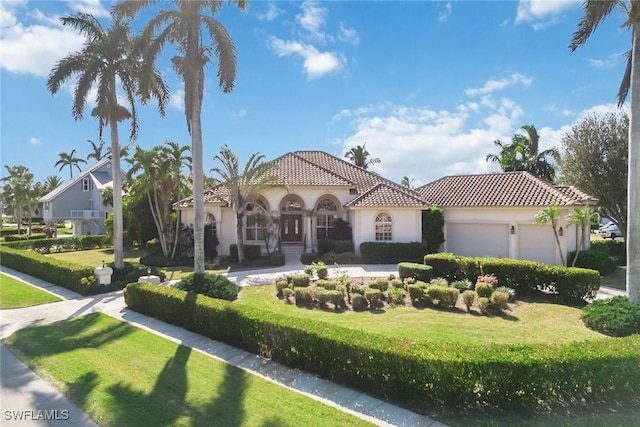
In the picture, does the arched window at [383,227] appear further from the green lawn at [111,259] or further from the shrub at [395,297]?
the green lawn at [111,259]

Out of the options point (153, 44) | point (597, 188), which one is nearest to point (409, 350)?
point (153, 44)

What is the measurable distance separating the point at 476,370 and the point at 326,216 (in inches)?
878

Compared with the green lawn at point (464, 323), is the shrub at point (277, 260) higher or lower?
higher

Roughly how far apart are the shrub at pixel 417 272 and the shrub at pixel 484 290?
313 cm

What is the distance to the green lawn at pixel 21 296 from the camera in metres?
14.7

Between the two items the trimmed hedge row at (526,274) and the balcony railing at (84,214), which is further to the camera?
the balcony railing at (84,214)

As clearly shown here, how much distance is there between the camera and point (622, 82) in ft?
43.5

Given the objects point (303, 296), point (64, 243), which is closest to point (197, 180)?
point (303, 296)

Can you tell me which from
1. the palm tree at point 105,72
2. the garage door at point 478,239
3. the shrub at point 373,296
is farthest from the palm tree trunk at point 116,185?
the garage door at point 478,239

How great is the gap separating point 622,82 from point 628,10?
9.02 ft

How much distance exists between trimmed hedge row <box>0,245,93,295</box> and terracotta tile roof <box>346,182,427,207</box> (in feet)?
52.1

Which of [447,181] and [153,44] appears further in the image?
[447,181]

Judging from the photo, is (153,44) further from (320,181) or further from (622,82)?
(622,82)

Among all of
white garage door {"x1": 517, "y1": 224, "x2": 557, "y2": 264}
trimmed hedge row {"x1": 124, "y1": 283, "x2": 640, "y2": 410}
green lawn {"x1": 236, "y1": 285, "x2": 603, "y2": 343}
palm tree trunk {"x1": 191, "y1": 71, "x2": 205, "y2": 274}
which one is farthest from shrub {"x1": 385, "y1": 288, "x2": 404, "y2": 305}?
white garage door {"x1": 517, "y1": 224, "x2": 557, "y2": 264}
